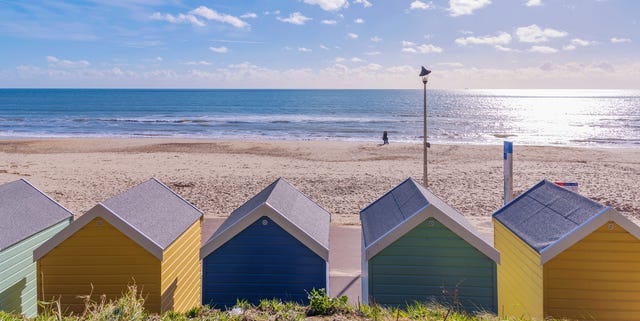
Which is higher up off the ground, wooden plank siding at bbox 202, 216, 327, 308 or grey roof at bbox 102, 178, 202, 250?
grey roof at bbox 102, 178, 202, 250

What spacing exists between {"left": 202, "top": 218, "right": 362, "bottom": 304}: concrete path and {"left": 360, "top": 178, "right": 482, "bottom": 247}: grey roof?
136 centimetres

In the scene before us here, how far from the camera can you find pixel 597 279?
579 centimetres

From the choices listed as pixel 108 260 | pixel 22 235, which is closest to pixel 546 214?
pixel 108 260

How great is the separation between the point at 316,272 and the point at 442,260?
1.66 metres

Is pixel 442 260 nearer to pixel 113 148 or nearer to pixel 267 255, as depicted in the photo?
pixel 267 255

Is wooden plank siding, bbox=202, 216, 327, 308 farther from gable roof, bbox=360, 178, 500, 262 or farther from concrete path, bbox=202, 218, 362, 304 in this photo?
concrete path, bbox=202, 218, 362, 304

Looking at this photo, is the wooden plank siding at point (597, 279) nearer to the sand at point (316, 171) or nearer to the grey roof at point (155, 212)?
the grey roof at point (155, 212)

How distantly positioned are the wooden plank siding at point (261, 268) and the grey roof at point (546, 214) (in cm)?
273

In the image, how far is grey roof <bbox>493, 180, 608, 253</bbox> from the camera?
595cm

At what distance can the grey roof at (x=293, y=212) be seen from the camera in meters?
6.80

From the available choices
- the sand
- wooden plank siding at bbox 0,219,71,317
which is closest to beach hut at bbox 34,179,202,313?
wooden plank siding at bbox 0,219,71,317

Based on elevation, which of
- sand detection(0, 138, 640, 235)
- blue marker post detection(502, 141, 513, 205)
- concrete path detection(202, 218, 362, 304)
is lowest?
concrete path detection(202, 218, 362, 304)

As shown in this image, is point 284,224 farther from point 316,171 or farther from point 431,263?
point 316,171

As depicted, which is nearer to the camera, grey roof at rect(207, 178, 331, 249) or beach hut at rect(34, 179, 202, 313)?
beach hut at rect(34, 179, 202, 313)
